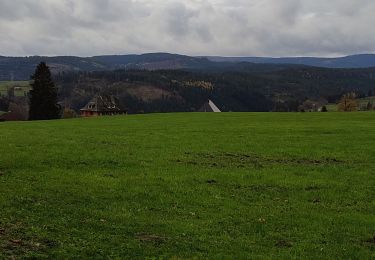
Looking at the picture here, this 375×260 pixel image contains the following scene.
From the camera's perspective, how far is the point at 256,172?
21.5 metres

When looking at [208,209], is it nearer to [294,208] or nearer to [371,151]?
[294,208]

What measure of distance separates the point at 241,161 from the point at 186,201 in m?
9.00

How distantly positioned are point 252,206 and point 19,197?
7470 millimetres

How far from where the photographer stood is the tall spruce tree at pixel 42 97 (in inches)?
3394

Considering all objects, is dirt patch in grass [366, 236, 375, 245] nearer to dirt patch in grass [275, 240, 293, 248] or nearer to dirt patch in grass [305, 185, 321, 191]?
dirt patch in grass [275, 240, 293, 248]

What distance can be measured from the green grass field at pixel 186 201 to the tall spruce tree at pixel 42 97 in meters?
59.2

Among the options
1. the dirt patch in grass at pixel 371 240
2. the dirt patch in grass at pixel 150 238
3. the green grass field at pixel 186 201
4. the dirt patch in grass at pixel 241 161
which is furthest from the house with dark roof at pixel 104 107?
the dirt patch in grass at pixel 371 240

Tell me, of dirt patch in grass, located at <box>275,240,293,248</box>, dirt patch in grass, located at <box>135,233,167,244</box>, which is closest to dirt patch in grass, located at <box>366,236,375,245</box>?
dirt patch in grass, located at <box>275,240,293,248</box>

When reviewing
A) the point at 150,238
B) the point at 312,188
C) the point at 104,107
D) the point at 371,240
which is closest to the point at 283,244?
the point at 371,240

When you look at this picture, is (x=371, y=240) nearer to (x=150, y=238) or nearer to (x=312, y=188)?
(x=150, y=238)

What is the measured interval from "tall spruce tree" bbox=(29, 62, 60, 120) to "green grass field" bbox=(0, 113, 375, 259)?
5919 centimetres

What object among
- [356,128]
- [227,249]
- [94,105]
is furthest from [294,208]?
[94,105]

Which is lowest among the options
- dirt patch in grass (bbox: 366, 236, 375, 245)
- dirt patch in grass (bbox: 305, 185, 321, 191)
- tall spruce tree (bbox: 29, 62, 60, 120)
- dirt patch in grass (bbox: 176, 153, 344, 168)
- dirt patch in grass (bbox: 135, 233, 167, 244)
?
dirt patch in grass (bbox: 366, 236, 375, 245)

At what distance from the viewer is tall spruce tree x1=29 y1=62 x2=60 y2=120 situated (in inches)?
3394
